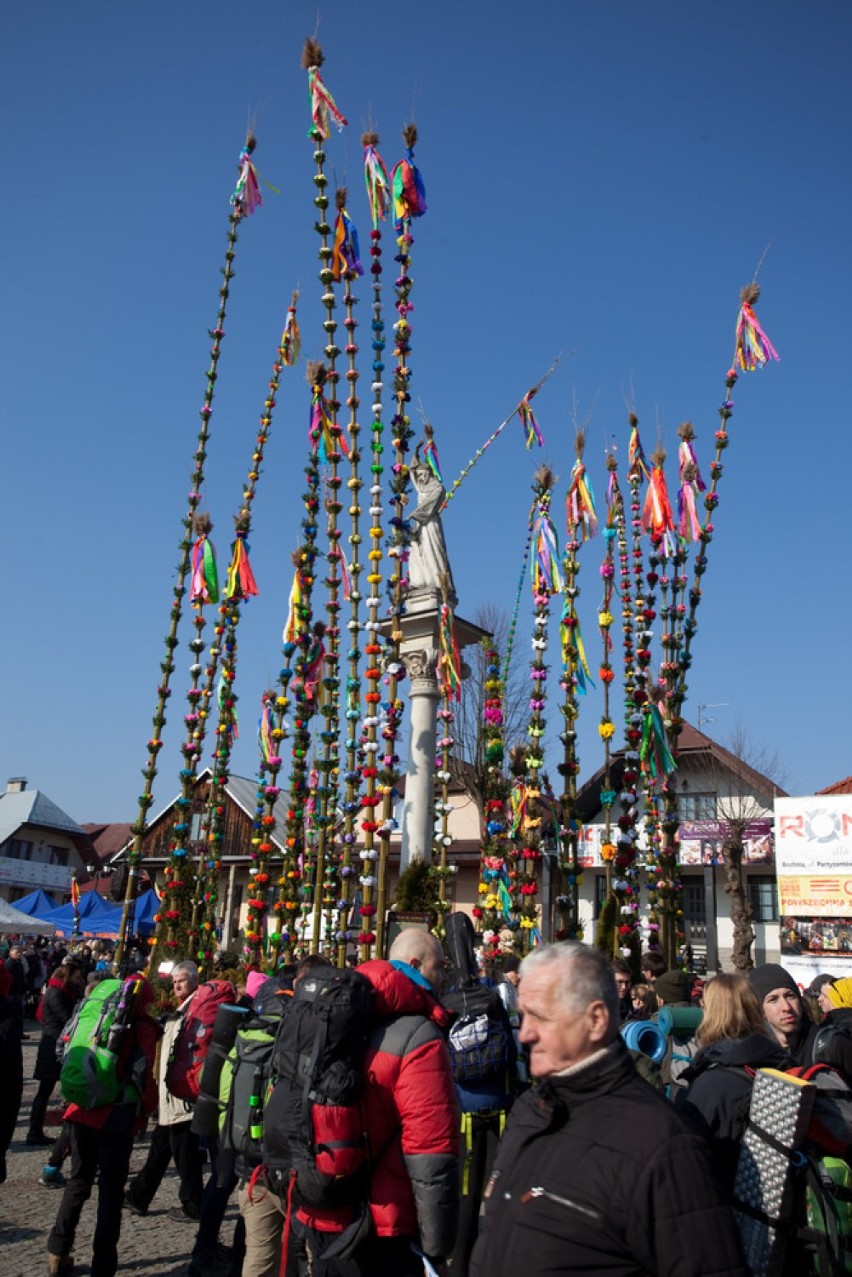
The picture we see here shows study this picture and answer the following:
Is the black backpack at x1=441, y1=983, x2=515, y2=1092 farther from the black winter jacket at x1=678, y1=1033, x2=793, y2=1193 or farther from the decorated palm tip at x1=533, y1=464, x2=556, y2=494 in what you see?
the decorated palm tip at x1=533, y1=464, x2=556, y2=494

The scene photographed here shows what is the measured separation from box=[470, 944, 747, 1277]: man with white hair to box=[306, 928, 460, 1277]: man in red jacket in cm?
96

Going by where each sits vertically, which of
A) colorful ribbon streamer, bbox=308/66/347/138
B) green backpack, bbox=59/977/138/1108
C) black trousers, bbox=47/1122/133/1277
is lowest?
black trousers, bbox=47/1122/133/1277

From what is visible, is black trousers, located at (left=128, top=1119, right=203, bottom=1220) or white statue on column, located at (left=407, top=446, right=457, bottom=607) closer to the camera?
black trousers, located at (left=128, top=1119, right=203, bottom=1220)

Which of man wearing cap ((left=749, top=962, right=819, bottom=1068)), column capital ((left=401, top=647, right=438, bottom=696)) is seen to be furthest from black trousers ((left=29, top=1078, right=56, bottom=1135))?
man wearing cap ((left=749, top=962, right=819, bottom=1068))

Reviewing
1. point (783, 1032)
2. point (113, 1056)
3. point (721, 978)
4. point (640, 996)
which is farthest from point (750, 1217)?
point (640, 996)

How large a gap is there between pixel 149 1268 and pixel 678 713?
30.4 feet

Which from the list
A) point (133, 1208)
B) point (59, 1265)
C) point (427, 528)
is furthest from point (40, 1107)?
point (427, 528)

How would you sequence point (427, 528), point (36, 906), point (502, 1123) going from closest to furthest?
1. point (502, 1123)
2. point (427, 528)
3. point (36, 906)

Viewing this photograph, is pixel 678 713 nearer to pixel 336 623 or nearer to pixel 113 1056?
pixel 336 623

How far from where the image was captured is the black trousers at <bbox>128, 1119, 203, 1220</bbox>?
269 inches

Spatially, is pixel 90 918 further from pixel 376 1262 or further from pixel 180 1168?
pixel 376 1262

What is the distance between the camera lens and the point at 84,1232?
641 centimetres

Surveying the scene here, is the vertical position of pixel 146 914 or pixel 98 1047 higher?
pixel 98 1047

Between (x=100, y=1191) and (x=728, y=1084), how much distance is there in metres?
3.97
